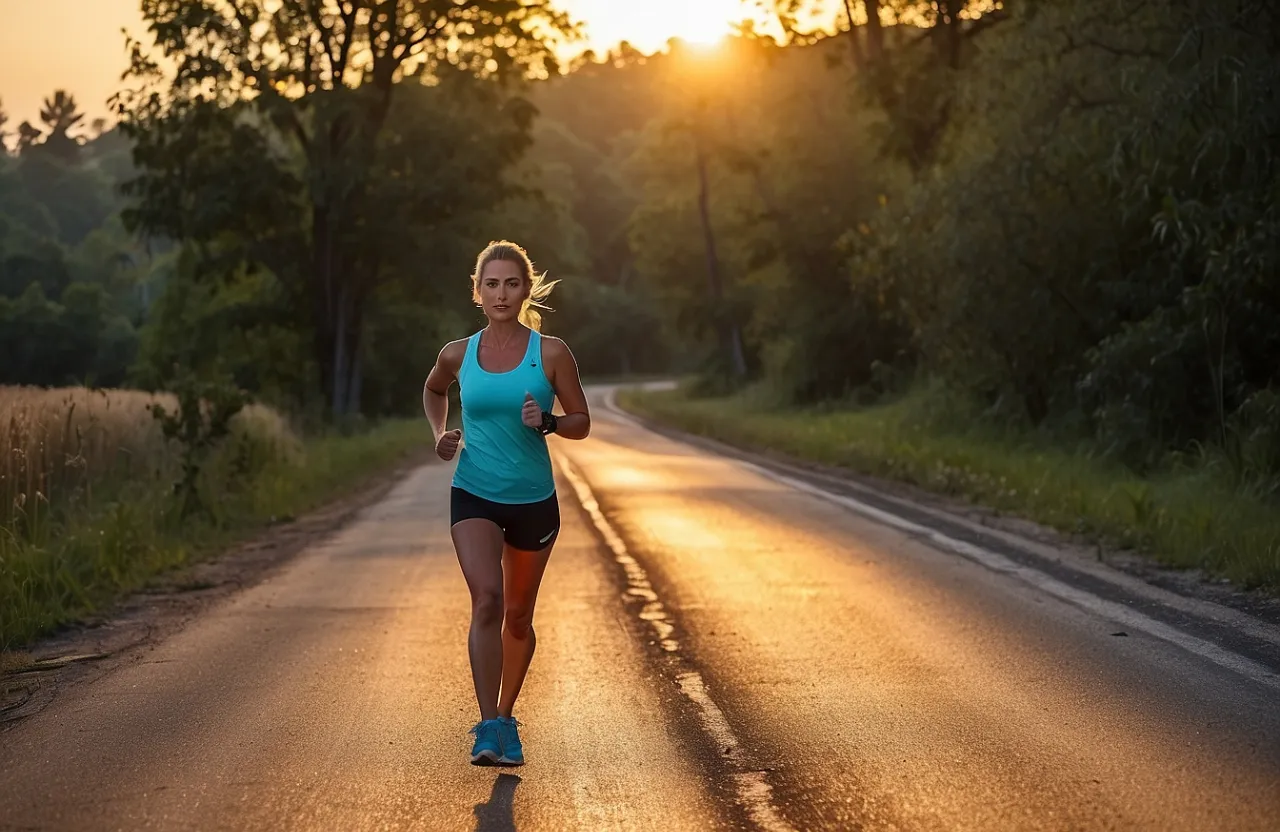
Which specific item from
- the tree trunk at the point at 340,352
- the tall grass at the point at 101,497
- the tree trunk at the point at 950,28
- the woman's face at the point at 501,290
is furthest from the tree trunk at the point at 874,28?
the woman's face at the point at 501,290

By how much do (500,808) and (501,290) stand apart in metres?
1.97

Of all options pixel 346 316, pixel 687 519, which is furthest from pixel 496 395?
pixel 346 316

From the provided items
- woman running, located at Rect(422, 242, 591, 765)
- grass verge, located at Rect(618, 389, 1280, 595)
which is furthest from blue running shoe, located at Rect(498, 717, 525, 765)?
grass verge, located at Rect(618, 389, 1280, 595)

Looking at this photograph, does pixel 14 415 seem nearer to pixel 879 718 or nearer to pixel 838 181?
pixel 879 718

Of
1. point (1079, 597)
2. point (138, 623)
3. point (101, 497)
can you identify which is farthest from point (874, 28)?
point (138, 623)

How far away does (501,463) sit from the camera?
21.4 ft

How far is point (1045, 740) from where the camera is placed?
6.70m

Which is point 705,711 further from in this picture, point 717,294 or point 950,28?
point 717,294

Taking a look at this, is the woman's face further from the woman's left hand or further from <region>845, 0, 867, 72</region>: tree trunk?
<region>845, 0, 867, 72</region>: tree trunk

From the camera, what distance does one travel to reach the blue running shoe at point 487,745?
254 inches

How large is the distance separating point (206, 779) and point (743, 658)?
3.29m

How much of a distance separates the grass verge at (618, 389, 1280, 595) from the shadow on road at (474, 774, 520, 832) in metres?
6.16

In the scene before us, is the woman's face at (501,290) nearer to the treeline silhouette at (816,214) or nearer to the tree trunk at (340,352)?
the treeline silhouette at (816,214)

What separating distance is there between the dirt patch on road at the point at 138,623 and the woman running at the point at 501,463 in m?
2.44
